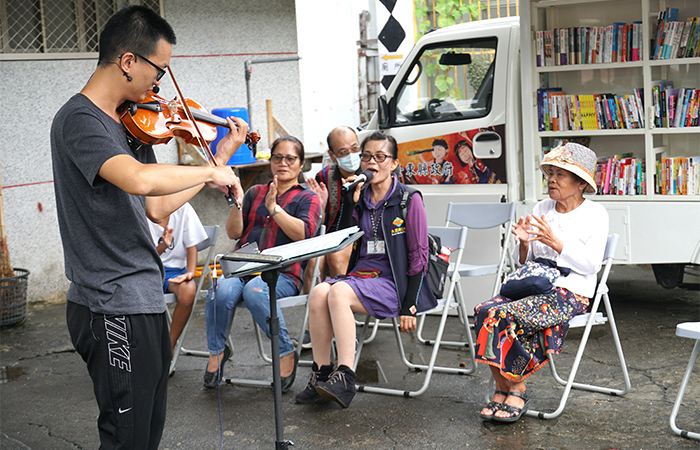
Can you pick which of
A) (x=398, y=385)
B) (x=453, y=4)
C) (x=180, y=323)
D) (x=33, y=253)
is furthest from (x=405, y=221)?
(x=453, y=4)

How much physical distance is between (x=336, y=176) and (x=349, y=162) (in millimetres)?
128

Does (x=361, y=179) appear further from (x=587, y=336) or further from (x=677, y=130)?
(x=677, y=130)

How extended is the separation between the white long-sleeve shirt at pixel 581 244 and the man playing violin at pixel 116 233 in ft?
6.79

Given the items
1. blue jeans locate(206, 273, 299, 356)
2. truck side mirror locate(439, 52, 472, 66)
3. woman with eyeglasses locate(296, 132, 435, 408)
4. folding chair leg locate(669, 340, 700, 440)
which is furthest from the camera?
truck side mirror locate(439, 52, 472, 66)

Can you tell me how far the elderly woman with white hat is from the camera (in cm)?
347

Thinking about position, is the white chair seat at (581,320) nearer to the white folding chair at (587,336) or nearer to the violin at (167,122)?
the white folding chair at (587,336)

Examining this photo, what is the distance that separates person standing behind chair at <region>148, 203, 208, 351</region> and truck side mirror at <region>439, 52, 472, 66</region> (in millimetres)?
2417

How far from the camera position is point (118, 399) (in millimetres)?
2086

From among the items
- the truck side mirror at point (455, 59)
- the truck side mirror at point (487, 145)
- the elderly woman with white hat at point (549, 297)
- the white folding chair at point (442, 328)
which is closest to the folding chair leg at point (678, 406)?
the elderly woman with white hat at point (549, 297)

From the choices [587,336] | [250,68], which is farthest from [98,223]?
[250,68]

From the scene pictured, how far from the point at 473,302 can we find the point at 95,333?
3784 mm

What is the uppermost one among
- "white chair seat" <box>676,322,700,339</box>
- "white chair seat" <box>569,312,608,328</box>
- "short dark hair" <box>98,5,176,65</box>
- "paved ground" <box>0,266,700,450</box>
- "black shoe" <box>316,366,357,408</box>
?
"short dark hair" <box>98,5,176,65</box>

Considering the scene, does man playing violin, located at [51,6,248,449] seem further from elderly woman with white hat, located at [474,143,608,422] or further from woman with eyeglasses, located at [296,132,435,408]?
elderly woman with white hat, located at [474,143,608,422]

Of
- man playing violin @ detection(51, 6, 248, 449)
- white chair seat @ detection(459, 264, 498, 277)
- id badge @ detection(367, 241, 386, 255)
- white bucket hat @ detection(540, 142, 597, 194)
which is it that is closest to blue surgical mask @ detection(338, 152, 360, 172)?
id badge @ detection(367, 241, 386, 255)
